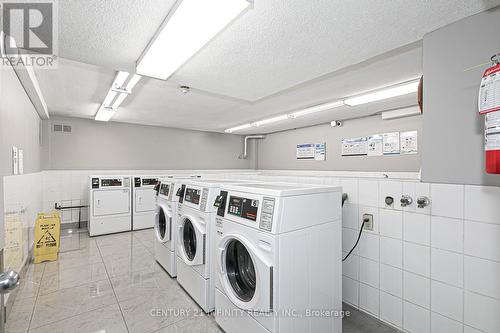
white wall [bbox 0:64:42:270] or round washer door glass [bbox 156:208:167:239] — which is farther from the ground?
white wall [bbox 0:64:42:270]

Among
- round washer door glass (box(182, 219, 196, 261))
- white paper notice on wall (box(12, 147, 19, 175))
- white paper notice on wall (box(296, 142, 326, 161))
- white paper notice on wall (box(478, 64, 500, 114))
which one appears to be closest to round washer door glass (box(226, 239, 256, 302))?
round washer door glass (box(182, 219, 196, 261))

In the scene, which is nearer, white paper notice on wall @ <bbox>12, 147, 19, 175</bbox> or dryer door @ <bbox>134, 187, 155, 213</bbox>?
white paper notice on wall @ <bbox>12, 147, 19, 175</bbox>

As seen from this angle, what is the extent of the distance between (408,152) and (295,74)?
284 cm

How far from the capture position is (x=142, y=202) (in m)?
5.14

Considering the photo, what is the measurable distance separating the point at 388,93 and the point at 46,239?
5210 mm

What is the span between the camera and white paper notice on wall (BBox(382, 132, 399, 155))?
418 centimetres

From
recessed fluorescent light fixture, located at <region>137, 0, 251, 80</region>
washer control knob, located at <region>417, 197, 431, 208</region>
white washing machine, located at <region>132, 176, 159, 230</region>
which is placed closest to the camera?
recessed fluorescent light fixture, located at <region>137, 0, 251, 80</region>

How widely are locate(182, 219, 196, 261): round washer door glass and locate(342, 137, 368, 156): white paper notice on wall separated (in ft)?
12.2

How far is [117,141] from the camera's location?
5512 mm

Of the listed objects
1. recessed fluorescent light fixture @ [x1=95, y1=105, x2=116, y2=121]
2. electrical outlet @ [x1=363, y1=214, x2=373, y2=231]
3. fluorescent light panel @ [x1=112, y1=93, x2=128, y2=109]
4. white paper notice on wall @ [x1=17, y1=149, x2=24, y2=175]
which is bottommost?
electrical outlet @ [x1=363, y1=214, x2=373, y2=231]

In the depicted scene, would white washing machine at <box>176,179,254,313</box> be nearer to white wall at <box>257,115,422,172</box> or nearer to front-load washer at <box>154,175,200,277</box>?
front-load washer at <box>154,175,200,277</box>

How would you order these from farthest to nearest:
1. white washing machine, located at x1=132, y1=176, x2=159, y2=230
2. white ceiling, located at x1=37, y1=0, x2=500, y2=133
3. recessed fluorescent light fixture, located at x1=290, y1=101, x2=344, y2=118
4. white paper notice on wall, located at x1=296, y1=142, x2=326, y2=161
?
white paper notice on wall, located at x1=296, y1=142, x2=326, y2=161 < white washing machine, located at x1=132, y1=176, x2=159, y2=230 < recessed fluorescent light fixture, located at x1=290, y1=101, x2=344, y2=118 < white ceiling, located at x1=37, y1=0, x2=500, y2=133

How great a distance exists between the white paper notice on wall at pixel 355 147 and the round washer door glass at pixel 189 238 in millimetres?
3708

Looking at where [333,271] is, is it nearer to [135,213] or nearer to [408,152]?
[408,152]
